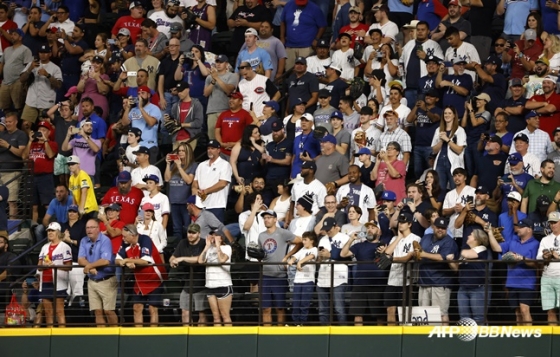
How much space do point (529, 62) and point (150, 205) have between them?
251 inches

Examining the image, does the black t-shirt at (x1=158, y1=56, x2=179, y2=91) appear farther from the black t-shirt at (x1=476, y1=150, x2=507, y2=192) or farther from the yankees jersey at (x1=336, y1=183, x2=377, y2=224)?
the black t-shirt at (x1=476, y1=150, x2=507, y2=192)

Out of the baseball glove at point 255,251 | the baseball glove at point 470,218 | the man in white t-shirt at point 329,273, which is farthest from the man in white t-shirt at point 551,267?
the baseball glove at point 255,251

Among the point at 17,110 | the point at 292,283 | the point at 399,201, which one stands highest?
the point at 17,110

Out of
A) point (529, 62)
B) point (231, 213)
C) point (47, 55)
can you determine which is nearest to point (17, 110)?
point (47, 55)

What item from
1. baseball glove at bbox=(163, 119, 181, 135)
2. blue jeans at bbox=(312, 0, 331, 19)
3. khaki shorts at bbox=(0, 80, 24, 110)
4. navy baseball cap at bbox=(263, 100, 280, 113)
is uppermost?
blue jeans at bbox=(312, 0, 331, 19)

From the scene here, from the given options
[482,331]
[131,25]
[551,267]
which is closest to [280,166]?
[482,331]

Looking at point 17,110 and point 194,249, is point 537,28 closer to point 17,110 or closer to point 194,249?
point 194,249

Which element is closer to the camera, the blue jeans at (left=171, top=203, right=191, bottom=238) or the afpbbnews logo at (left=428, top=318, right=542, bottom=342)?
the afpbbnews logo at (left=428, top=318, right=542, bottom=342)

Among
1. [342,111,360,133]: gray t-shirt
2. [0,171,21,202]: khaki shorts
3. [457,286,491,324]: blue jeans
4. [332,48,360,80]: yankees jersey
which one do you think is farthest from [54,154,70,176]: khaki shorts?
[457,286,491,324]: blue jeans

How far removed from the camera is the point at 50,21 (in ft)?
86.4

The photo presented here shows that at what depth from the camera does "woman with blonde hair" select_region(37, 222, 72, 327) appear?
20172 millimetres

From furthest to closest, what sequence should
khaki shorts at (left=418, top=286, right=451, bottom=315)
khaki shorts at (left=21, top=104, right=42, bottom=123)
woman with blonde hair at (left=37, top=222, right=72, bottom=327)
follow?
khaki shorts at (left=21, top=104, right=42, bottom=123), woman with blonde hair at (left=37, top=222, right=72, bottom=327), khaki shorts at (left=418, top=286, right=451, bottom=315)

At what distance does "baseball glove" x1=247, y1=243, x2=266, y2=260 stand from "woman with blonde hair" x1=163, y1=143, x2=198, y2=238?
7.20 ft

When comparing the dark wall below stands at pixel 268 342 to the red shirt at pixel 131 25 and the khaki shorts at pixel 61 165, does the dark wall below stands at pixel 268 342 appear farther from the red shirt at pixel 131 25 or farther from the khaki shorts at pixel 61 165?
the red shirt at pixel 131 25
